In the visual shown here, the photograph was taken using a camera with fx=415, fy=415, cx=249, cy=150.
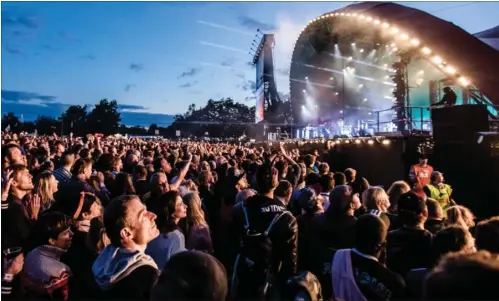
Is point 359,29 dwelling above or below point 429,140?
above

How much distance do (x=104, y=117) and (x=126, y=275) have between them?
68661 mm

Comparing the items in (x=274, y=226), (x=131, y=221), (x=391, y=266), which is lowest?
(x=391, y=266)

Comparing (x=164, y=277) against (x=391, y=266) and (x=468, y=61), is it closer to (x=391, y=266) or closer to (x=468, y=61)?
(x=391, y=266)

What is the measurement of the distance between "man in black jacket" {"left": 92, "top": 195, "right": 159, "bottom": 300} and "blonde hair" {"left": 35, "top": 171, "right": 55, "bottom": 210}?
8.93ft

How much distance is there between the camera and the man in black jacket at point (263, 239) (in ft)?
13.0

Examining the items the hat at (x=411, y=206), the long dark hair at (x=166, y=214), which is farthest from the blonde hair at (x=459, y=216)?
the long dark hair at (x=166, y=214)

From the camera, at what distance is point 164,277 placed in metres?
1.56

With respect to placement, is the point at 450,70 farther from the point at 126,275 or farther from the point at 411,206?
the point at 126,275

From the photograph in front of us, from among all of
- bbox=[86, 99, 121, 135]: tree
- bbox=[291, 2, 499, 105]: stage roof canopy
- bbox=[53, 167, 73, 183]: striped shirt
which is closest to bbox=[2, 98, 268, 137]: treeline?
bbox=[86, 99, 121, 135]: tree

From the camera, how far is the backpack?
3.94 m

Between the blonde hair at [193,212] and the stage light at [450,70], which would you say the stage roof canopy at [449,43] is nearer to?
the stage light at [450,70]

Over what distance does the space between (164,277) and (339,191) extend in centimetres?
299

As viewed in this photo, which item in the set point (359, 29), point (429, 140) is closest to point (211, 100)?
point (359, 29)

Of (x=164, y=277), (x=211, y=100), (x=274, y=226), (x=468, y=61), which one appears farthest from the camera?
(x=211, y=100)
